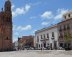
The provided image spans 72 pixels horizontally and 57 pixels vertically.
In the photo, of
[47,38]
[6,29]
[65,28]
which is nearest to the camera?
[65,28]

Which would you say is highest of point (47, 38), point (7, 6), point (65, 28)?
point (7, 6)

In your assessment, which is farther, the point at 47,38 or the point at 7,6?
the point at 47,38

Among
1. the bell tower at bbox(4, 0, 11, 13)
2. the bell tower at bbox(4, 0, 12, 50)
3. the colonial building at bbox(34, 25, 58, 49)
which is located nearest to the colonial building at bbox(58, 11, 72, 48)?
the colonial building at bbox(34, 25, 58, 49)

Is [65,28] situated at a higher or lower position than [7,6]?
lower

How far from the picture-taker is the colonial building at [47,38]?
301 ft

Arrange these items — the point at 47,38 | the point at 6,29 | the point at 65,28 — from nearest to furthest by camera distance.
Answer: the point at 65,28
the point at 6,29
the point at 47,38

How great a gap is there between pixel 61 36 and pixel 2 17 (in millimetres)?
21298

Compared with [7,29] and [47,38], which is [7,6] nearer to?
[7,29]

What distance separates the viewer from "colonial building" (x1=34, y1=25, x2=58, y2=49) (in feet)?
301

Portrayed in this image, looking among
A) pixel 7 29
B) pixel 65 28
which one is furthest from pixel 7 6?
pixel 65 28

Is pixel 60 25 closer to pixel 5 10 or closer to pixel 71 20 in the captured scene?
pixel 71 20

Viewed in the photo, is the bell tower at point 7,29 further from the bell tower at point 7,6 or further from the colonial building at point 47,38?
the colonial building at point 47,38

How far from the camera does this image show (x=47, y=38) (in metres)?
97.4

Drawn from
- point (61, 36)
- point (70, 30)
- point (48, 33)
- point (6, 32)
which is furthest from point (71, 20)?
point (6, 32)
